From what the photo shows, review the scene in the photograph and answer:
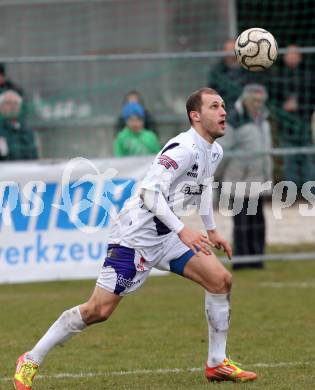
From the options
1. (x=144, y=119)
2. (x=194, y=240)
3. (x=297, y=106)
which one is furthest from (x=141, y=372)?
(x=297, y=106)

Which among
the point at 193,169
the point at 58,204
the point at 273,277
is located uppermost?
the point at 193,169

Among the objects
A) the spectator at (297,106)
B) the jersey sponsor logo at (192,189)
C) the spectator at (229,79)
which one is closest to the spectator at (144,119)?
the spectator at (229,79)

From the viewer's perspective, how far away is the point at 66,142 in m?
15.0

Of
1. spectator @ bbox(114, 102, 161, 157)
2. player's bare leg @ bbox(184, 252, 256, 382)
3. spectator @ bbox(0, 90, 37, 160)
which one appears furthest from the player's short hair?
spectator @ bbox(0, 90, 37, 160)

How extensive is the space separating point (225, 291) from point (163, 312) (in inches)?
130

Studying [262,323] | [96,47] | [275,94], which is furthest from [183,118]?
[262,323]

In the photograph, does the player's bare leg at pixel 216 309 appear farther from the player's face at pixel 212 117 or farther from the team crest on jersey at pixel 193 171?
the player's face at pixel 212 117

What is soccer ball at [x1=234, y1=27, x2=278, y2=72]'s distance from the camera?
27.4 feet

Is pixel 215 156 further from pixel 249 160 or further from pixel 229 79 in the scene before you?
pixel 229 79

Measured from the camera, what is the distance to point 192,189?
301 inches

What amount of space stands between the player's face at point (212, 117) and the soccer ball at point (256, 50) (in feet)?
2.93

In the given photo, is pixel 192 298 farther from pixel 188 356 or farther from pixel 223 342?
pixel 223 342

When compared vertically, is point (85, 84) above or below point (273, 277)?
above

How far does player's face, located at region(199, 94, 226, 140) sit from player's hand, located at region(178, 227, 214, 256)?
2.86ft
